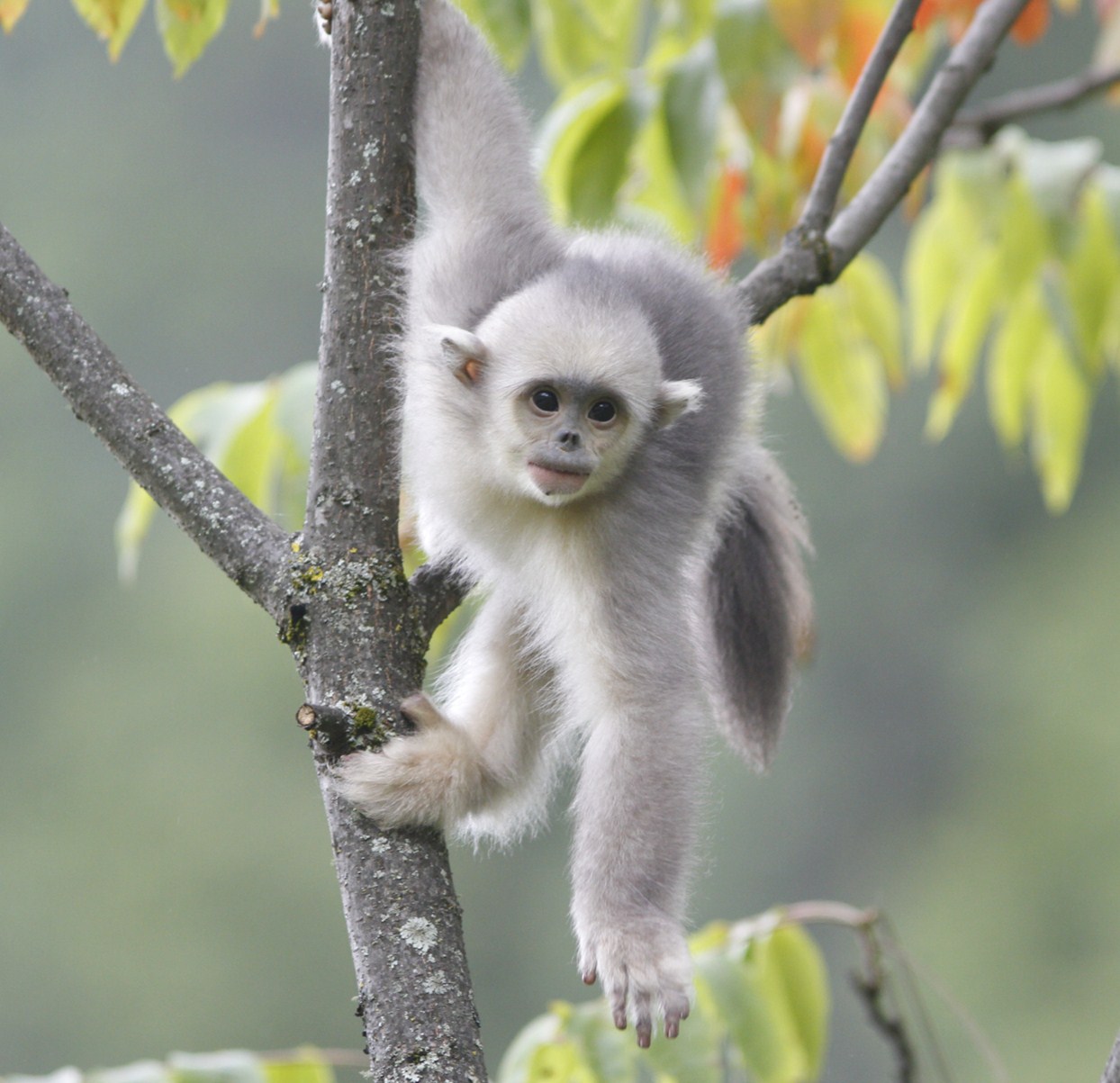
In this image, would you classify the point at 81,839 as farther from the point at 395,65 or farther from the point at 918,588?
the point at 395,65

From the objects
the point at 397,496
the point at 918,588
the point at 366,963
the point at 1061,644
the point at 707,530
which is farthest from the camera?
the point at 918,588

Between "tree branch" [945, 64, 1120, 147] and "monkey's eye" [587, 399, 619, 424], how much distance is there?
130 cm

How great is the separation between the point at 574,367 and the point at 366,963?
4.02ft

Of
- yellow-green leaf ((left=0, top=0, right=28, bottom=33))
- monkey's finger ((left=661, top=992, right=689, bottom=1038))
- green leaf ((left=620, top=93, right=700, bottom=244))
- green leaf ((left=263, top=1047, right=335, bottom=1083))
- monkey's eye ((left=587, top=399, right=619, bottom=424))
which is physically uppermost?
green leaf ((left=620, top=93, right=700, bottom=244))

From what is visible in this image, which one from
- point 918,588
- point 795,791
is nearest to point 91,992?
point 795,791

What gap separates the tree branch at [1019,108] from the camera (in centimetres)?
381

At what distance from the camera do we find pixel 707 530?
10.5 ft

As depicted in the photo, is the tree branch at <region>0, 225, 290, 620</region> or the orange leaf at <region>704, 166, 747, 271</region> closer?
the tree branch at <region>0, 225, 290, 620</region>

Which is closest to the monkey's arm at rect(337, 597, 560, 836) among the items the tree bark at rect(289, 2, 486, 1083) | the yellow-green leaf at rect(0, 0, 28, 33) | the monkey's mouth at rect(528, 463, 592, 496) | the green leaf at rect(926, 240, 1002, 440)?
the tree bark at rect(289, 2, 486, 1083)

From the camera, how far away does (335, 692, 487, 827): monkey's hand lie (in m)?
2.42

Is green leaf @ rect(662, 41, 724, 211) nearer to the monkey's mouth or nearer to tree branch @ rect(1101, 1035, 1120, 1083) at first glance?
the monkey's mouth

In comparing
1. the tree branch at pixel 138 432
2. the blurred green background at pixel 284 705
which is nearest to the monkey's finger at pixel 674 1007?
the tree branch at pixel 138 432

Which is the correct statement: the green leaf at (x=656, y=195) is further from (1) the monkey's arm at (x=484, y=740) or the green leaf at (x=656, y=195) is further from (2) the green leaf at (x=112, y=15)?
(2) the green leaf at (x=112, y=15)

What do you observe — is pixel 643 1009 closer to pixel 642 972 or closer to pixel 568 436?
pixel 642 972
